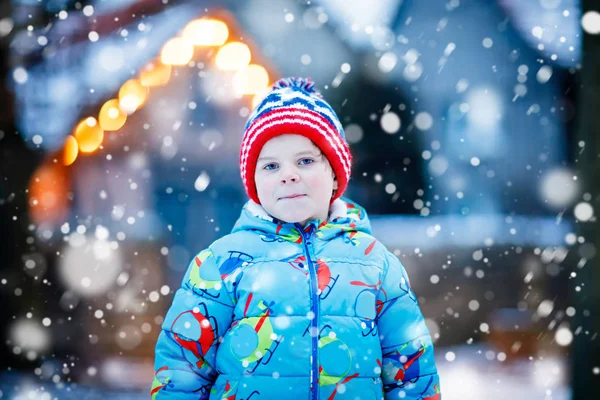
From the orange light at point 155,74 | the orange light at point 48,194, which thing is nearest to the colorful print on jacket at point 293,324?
the orange light at point 48,194

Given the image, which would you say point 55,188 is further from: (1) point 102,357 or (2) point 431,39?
(2) point 431,39

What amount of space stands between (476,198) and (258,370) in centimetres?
414

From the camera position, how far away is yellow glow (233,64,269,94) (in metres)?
4.49

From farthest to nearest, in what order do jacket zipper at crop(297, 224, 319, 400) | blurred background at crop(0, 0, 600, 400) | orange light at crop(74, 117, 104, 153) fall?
1. orange light at crop(74, 117, 104, 153)
2. blurred background at crop(0, 0, 600, 400)
3. jacket zipper at crop(297, 224, 319, 400)

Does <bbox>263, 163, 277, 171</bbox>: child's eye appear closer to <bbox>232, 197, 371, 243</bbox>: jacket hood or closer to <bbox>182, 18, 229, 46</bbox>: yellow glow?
<bbox>232, 197, 371, 243</bbox>: jacket hood

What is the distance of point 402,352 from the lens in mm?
1693

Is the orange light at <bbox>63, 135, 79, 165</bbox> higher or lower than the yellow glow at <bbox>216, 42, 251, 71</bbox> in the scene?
lower

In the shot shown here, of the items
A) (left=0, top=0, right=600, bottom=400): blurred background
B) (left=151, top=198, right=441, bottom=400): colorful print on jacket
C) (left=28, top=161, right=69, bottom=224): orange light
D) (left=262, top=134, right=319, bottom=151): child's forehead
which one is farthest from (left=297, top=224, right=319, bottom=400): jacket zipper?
(left=28, top=161, right=69, bottom=224): orange light

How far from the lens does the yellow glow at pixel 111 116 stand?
417 cm

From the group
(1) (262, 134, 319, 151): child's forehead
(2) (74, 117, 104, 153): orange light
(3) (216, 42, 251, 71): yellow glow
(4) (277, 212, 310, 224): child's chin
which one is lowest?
(4) (277, 212, 310, 224): child's chin

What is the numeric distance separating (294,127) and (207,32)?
296 centimetres

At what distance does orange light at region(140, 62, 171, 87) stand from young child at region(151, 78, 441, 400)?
283cm

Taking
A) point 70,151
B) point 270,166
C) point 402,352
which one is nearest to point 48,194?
point 70,151

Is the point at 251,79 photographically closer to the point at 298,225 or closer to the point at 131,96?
the point at 131,96
